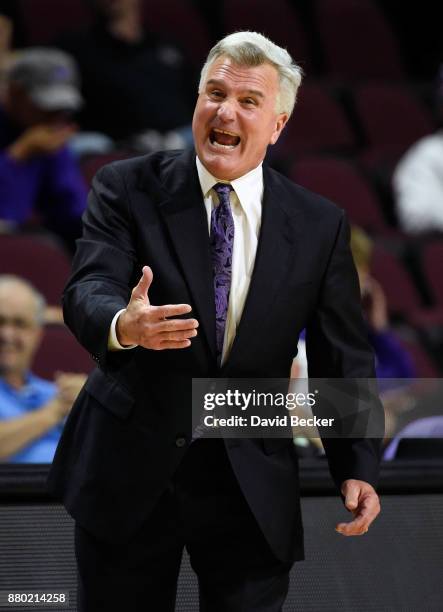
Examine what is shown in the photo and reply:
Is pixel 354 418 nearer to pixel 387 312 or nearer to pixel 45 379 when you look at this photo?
pixel 45 379

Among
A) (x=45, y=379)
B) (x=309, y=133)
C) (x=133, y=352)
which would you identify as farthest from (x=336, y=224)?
(x=309, y=133)

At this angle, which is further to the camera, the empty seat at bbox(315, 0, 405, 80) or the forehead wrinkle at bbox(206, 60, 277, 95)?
the empty seat at bbox(315, 0, 405, 80)

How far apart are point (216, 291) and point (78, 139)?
2.69m

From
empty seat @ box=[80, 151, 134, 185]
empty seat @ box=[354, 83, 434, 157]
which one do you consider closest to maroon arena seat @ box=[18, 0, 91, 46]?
empty seat @ box=[80, 151, 134, 185]

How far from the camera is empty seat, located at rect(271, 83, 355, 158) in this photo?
4.54 metres

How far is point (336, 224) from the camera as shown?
4.76 ft

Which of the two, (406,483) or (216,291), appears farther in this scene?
(406,483)

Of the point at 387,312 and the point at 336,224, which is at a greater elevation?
the point at 336,224

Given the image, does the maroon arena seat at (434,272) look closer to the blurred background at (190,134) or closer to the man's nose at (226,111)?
the blurred background at (190,134)

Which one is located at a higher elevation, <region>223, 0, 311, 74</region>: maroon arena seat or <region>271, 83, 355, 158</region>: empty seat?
<region>223, 0, 311, 74</region>: maroon arena seat

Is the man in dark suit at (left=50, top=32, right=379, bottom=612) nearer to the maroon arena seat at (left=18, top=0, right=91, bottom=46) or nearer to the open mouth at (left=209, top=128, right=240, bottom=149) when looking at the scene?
the open mouth at (left=209, top=128, right=240, bottom=149)

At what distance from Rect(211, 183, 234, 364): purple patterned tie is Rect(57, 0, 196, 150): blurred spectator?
2598 mm

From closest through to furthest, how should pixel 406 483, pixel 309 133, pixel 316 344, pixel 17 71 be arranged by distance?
pixel 316 344, pixel 406 483, pixel 17 71, pixel 309 133

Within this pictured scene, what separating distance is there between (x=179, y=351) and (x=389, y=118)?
141 inches
